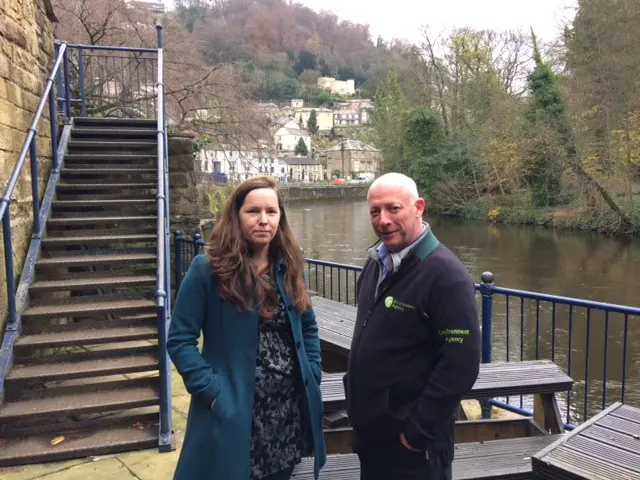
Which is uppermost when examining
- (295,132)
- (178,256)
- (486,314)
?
(295,132)

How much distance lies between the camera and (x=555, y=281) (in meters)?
14.2

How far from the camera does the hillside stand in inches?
4621

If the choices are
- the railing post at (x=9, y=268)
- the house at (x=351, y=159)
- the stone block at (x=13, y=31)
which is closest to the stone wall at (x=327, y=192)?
the house at (x=351, y=159)

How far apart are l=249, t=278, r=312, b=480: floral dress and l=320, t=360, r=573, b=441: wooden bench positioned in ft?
1.84

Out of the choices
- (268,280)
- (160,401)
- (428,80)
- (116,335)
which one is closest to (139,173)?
(116,335)

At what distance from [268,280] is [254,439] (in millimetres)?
627

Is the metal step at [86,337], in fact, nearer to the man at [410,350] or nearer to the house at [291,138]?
the man at [410,350]

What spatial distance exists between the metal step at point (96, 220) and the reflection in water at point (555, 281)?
4.01 m

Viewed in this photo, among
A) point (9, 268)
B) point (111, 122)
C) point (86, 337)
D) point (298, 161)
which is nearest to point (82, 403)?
point (86, 337)

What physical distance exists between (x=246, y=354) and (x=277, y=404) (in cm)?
26

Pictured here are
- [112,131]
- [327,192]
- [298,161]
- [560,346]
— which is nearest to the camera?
[112,131]

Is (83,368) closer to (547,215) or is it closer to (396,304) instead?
(396,304)

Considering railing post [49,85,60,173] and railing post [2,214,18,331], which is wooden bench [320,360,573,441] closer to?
railing post [2,214,18,331]

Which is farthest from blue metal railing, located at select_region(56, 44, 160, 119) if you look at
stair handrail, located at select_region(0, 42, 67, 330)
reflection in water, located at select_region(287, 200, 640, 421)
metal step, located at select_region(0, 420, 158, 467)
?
reflection in water, located at select_region(287, 200, 640, 421)
